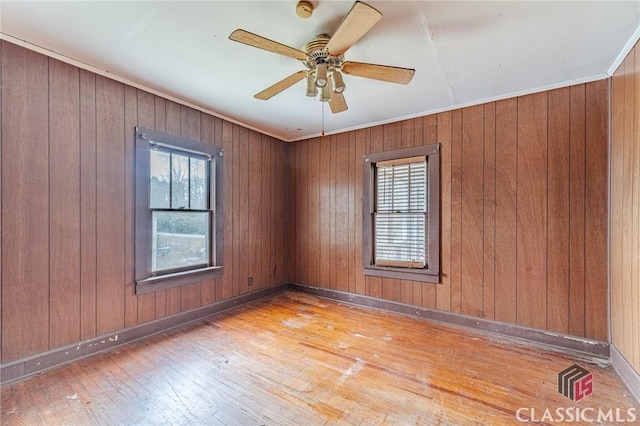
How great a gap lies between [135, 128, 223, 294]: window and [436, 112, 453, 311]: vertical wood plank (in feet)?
9.06

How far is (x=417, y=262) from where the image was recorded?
138 inches

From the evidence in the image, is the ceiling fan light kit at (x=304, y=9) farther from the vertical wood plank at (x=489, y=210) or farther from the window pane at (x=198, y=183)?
the vertical wood plank at (x=489, y=210)

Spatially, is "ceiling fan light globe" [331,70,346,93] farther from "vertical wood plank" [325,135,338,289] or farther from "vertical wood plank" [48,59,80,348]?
"vertical wood plank" [48,59,80,348]

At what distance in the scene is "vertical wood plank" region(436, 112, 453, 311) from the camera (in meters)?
3.29

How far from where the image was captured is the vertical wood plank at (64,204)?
7.45 feet

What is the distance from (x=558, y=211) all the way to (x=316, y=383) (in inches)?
108

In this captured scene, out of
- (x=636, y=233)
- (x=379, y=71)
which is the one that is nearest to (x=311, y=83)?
(x=379, y=71)

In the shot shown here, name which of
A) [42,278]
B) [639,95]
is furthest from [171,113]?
[639,95]

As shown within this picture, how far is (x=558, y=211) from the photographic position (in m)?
2.70

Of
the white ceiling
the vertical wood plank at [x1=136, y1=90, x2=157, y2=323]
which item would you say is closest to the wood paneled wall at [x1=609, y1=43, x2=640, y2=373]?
the white ceiling

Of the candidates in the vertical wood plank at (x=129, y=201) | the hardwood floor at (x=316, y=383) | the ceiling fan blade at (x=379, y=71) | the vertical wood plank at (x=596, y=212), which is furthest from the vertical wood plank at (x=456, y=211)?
the vertical wood plank at (x=129, y=201)

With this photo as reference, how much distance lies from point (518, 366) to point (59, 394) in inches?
138

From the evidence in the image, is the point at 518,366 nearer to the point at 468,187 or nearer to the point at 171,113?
the point at 468,187

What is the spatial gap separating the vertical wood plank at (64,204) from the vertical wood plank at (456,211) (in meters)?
3.76
